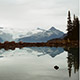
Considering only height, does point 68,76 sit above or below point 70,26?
below

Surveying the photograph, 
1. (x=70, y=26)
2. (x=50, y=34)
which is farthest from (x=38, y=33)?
(x=70, y=26)

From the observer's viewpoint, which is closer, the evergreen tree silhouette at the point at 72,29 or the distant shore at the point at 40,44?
the distant shore at the point at 40,44

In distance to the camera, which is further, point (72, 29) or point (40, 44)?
point (72, 29)

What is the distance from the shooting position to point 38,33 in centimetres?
15588

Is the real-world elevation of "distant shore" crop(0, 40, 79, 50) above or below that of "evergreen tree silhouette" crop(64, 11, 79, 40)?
below

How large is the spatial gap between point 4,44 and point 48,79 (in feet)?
90.8

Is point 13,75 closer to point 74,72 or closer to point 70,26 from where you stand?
point 74,72

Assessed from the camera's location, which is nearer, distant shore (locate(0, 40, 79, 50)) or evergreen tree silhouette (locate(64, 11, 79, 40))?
distant shore (locate(0, 40, 79, 50))

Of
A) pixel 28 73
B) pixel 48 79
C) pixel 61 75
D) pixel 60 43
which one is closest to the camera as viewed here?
pixel 48 79

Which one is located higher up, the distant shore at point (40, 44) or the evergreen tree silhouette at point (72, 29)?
the evergreen tree silhouette at point (72, 29)

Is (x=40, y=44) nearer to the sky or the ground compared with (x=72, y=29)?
nearer to the ground

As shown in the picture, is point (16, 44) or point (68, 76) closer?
point (68, 76)

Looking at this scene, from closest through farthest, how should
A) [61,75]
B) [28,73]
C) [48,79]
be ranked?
1. [48,79]
2. [61,75]
3. [28,73]

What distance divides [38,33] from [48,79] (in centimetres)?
14434
